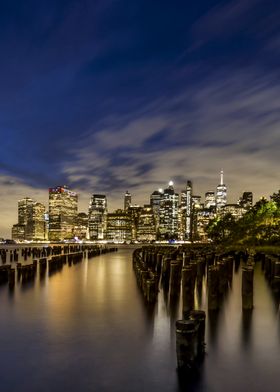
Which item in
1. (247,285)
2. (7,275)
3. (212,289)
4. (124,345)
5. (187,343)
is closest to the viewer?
(187,343)

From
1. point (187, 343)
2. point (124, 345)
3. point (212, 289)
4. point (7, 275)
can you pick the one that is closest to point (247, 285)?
point (212, 289)

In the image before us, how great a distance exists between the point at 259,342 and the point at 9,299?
12928 mm

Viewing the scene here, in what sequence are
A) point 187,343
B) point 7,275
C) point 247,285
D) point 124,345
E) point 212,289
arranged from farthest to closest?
point 7,275 < point 212,289 < point 247,285 < point 124,345 < point 187,343

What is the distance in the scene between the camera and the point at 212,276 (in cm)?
1769

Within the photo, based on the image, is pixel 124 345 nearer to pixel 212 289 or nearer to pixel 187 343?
pixel 187 343

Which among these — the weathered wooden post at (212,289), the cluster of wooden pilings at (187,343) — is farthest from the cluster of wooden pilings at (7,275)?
the cluster of wooden pilings at (187,343)

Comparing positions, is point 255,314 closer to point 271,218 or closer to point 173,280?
point 173,280

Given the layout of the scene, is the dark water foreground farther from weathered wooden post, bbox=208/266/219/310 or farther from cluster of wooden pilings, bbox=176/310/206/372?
weathered wooden post, bbox=208/266/219/310

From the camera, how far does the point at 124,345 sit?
13336mm

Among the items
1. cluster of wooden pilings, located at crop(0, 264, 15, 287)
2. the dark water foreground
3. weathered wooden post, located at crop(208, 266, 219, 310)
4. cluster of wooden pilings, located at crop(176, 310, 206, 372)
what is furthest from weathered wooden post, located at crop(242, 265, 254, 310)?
cluster of wooden pilings, located at crop(0, 264, 15, 287)

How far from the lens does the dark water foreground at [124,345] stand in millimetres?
10164

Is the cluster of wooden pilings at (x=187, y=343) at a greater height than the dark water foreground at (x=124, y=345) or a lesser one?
greater

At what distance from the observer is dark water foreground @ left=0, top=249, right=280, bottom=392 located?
10.2m

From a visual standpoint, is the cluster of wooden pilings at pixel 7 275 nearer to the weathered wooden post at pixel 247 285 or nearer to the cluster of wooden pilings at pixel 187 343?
the weathered wooden post at pixel 247 285
